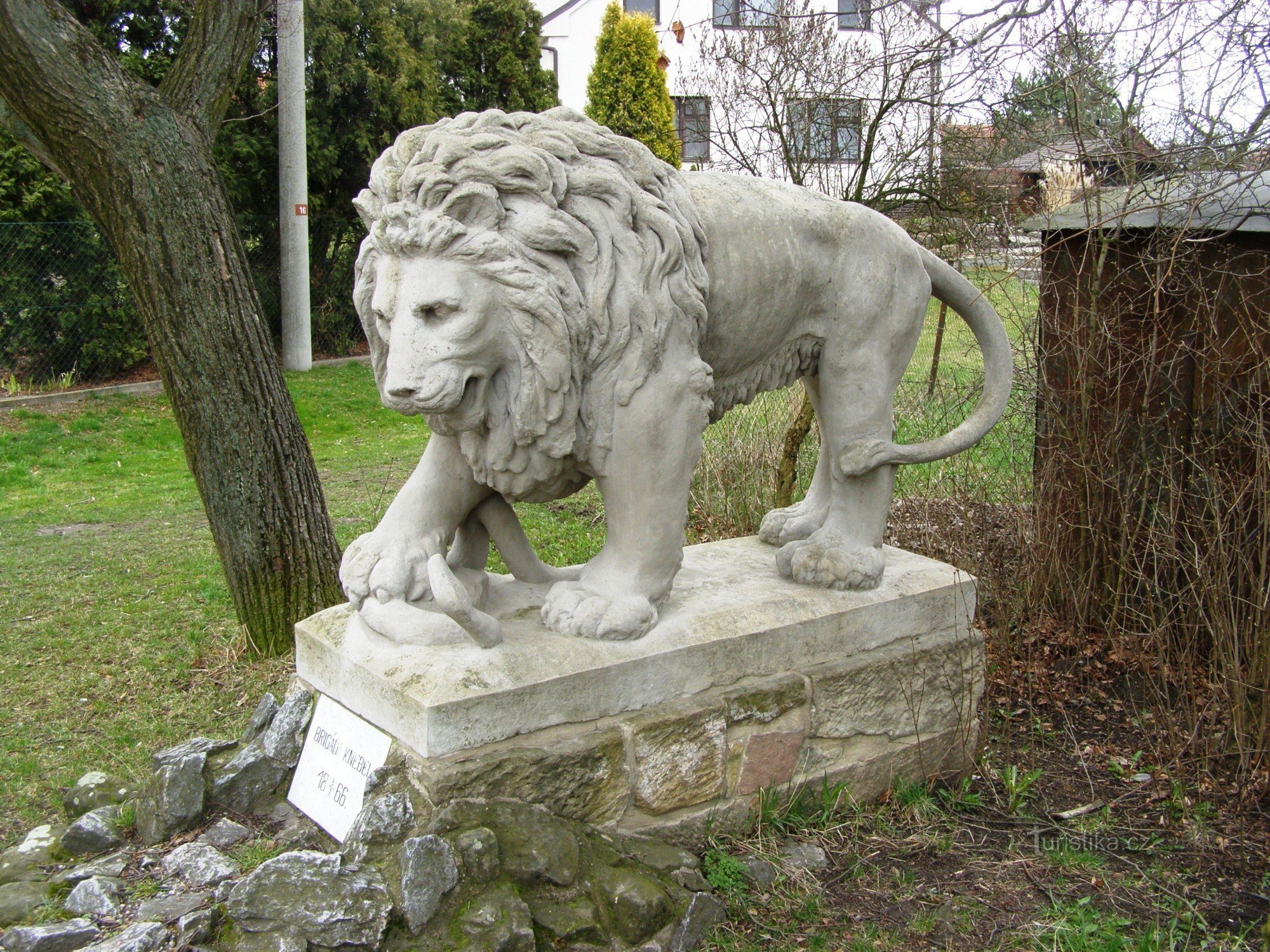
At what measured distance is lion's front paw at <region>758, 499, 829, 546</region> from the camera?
3.22m

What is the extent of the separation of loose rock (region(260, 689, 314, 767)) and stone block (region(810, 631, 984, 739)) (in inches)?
48.7

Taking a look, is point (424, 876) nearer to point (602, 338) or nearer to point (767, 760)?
point (767, 760)

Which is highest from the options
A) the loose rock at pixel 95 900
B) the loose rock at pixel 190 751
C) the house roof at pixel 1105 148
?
the house roof at pixel 1105 148

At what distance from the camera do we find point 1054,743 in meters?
3.41

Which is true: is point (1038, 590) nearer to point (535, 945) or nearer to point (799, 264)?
point (799, 264)

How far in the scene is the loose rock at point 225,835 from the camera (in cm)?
242

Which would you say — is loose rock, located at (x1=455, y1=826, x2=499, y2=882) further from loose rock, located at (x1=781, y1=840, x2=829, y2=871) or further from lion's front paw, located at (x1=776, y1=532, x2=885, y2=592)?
lion's front paw, located at (x1=776, y1=532, x2=885, y2=592)

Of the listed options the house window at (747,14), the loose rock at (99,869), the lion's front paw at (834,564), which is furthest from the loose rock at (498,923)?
the house window at (747,14)

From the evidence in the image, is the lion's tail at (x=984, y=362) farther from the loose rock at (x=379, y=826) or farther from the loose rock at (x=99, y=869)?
the loose rock at (x=99, y=869)

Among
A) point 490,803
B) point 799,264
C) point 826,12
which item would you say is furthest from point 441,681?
point 826,12

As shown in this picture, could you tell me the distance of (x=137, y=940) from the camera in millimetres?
2047

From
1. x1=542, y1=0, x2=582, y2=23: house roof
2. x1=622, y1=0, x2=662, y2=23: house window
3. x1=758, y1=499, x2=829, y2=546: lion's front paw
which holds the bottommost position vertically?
x1=758, y1=499, x2=829, y2=546: lion's front paw

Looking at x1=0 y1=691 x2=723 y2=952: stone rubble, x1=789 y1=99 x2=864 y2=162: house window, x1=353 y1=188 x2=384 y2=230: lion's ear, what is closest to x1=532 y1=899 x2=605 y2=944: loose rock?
x1=0 y1=691 x2=723 y2=952: stone rubble

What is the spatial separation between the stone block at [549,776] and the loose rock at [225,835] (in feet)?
1.58
